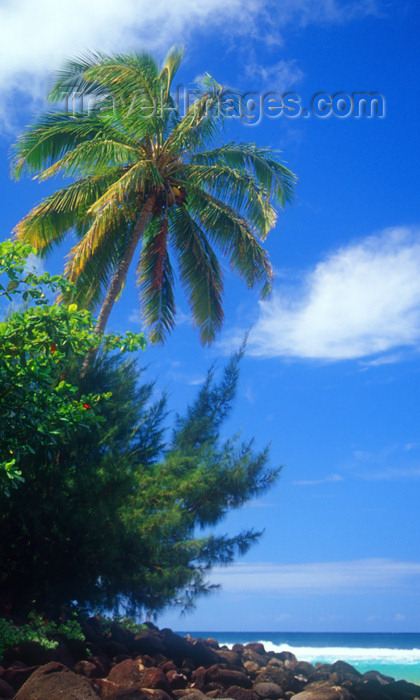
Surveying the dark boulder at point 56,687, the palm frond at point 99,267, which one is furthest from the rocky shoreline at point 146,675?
the palm frond at point 99,267

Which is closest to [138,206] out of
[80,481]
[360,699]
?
[80,481]

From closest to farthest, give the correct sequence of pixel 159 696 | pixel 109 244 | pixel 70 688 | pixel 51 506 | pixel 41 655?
1. pixel 70 688
2. pixel 159 696
3. pixel 41 655
4. pixel 51 506
5. pixel 109 244

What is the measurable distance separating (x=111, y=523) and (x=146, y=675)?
85.2 inches

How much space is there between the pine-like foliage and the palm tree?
11.2 feet

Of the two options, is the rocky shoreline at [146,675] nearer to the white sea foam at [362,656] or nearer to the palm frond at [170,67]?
the palm frond at [170,67]

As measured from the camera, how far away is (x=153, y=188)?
44.7 feet

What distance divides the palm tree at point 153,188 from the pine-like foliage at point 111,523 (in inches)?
135

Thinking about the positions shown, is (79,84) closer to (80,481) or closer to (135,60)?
(135,60)

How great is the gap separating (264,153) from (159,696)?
37.1 ft

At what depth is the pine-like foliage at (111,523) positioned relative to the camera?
9.18 metres

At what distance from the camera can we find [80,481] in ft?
31.1

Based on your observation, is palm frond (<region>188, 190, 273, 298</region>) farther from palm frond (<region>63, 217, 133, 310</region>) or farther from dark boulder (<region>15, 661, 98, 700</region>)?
dark boulder (<region>15, 661, 98, 700</region>)

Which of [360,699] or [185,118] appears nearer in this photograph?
[360,699]

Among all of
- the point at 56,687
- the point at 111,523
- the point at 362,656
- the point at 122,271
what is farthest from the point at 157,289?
the point at 362,656
